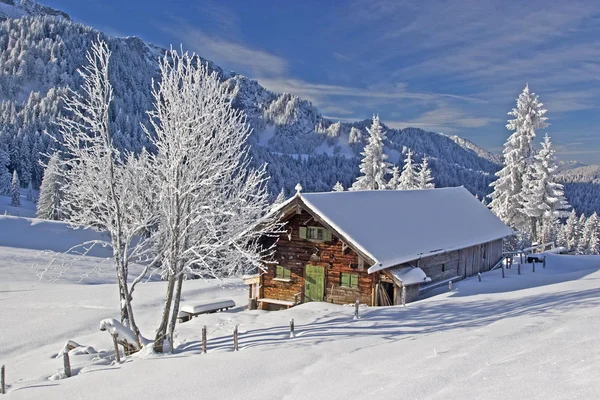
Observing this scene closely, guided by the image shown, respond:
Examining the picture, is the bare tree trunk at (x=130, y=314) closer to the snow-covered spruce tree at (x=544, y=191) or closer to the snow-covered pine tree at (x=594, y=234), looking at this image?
the snow-covered spruce tree at (x=544, y=191)

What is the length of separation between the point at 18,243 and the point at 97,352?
4129 cm

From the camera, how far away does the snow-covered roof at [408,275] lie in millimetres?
20625

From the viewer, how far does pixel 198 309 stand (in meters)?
23.0

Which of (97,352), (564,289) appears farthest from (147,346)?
(564,289)

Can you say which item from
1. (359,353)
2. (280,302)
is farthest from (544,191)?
(359,353)

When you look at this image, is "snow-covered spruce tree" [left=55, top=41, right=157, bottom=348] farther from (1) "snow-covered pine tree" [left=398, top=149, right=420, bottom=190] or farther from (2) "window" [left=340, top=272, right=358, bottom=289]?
(1) "snow-covered pine tree" [left=398, top=149, right=420, bottom=190]

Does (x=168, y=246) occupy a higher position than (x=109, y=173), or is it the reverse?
(x=109, y=173)

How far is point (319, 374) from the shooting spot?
1163 centimetres

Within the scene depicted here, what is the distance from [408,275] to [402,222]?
16.1 feet

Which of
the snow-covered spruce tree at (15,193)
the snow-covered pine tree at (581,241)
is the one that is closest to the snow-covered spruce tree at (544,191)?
the snow-covered pine tree at (581,241)

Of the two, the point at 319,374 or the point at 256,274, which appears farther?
the point at 256,274

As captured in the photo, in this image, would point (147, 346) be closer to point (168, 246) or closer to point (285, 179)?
point (168, 246)

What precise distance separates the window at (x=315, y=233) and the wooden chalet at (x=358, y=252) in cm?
4

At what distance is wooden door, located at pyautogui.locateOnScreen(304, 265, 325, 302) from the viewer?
2294 centimetres
